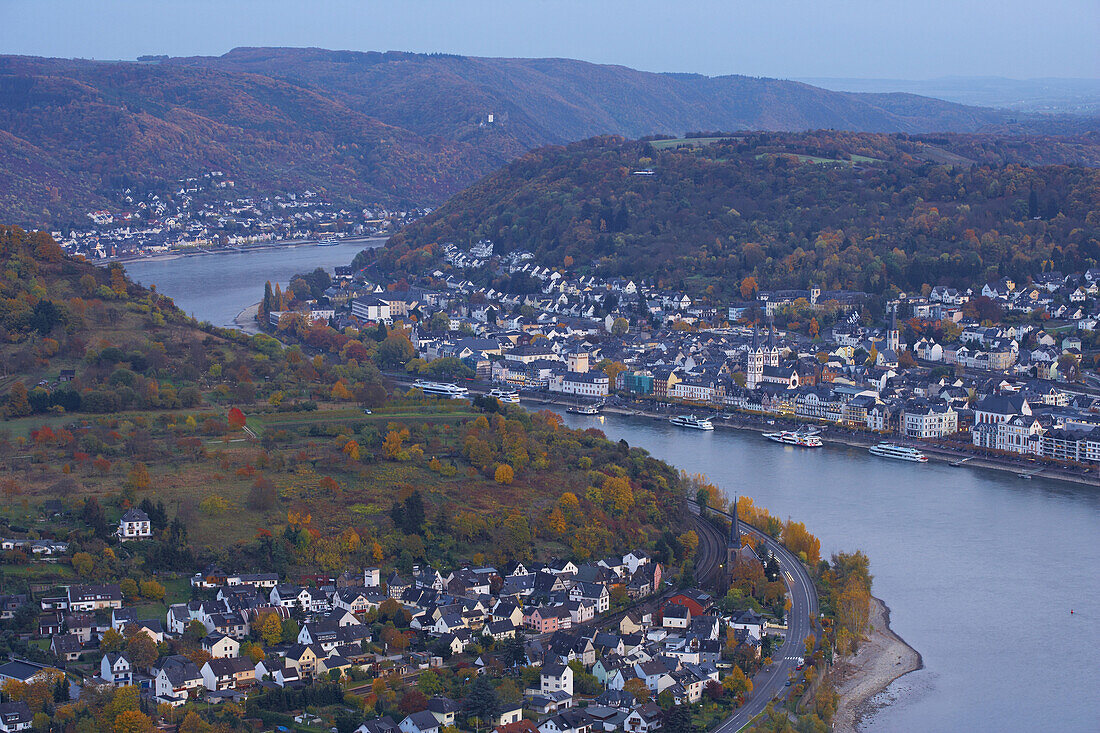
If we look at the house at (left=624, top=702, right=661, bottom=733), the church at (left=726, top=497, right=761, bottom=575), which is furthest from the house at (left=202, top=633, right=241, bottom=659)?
the church at (left=726, top=497, right=761, bottom=575)

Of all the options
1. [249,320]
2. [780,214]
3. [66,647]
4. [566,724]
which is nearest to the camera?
Answer: [566,724]

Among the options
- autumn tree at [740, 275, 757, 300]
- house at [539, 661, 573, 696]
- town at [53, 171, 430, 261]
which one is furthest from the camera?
town at [53, 171, 430, 261]

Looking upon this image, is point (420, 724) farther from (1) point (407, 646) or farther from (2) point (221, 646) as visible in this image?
(2) point (221, 646)

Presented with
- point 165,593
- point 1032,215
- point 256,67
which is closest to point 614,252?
point 1032,215

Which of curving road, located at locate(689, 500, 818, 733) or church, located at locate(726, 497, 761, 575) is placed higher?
church, located at locate(726, 497, 761, 575)

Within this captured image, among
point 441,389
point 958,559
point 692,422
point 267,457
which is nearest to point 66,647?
point 267,457

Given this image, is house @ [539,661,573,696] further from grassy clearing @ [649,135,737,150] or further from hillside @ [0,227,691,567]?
grassy clearing @ [649,135,737,150]

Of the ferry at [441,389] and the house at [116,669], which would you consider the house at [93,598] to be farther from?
the ferry at [441,389]
